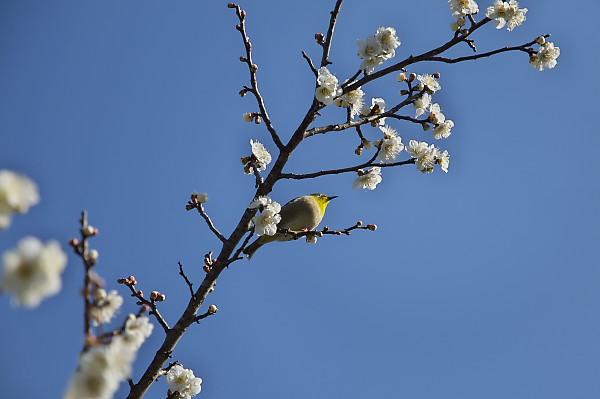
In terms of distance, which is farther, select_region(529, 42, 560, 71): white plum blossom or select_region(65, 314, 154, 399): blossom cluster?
select_region(529, 42, 560, 71): white plum blossom

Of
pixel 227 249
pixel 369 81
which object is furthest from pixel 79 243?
pixel 369 81

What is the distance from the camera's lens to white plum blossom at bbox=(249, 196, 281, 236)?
4152 millimetres

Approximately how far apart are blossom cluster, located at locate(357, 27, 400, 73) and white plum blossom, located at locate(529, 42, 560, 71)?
1.10 m

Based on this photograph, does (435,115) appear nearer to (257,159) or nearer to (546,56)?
(546,56)

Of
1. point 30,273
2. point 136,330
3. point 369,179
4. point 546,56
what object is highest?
point 546,56

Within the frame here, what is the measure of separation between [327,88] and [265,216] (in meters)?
0.95

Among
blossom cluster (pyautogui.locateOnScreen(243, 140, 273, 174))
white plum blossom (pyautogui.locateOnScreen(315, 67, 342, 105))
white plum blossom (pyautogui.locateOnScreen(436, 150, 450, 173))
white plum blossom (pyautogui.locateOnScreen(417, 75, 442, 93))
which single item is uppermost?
white plum blossom (pyautogui.locateOnScreen(417, 75, 442, 93))

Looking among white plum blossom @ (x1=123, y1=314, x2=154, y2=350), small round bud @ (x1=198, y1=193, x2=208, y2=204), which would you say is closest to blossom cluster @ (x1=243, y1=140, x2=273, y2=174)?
small round bud @ (x1=198, y1=193, x2=208, y2=204)

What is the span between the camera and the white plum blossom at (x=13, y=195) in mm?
2246

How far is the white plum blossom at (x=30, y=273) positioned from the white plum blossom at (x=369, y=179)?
300cm

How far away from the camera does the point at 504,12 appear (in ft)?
15.6

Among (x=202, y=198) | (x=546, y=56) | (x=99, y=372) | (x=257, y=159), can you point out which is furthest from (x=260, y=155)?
(x=99, y=372)

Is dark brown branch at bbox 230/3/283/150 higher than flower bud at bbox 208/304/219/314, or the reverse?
dark brown branch at bbox 230/3/283/150

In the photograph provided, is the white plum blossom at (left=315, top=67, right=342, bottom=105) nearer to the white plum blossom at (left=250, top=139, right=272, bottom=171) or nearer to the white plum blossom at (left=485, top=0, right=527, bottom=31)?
the white plum blossom at (left=250, top=139, right=272, bottom=171)
